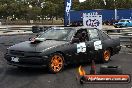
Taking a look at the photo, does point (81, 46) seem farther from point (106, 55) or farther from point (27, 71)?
point (27, 71)

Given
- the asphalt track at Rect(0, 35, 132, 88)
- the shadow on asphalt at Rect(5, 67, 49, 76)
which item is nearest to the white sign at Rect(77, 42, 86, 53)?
the asphalt track at Rect(0, 35, 132, 88)

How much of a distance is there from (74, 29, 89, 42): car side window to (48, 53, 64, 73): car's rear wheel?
3.92 feet

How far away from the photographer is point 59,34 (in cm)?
1087

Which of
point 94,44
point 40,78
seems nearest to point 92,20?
point 94,44

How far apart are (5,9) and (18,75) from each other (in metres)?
79.4

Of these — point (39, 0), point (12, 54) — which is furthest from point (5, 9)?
point (12, 54)

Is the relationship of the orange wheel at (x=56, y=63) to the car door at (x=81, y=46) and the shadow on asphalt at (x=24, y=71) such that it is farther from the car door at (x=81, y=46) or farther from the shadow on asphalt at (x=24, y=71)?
the car door at (x=81, y=46)

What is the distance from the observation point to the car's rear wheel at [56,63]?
31.7ft

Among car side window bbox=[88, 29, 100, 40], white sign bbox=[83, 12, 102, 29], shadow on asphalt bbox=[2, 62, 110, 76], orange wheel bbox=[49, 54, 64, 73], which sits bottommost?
shadow on asphalt bbox=[2, 62, 110, 76]

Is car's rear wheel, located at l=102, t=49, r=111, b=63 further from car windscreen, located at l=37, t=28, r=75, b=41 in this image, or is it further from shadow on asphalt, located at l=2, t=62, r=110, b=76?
car windscreen, located at l=37, t=28, r=75, b=41

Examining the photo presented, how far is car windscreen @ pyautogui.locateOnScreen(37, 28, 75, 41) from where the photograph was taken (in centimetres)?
1066

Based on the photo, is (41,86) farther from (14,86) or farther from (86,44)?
(86,44)

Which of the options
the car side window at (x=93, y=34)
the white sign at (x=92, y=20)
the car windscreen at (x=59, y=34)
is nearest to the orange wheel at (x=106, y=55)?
the car side window at (x=93, y=34)

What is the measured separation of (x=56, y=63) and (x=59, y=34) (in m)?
1.35
